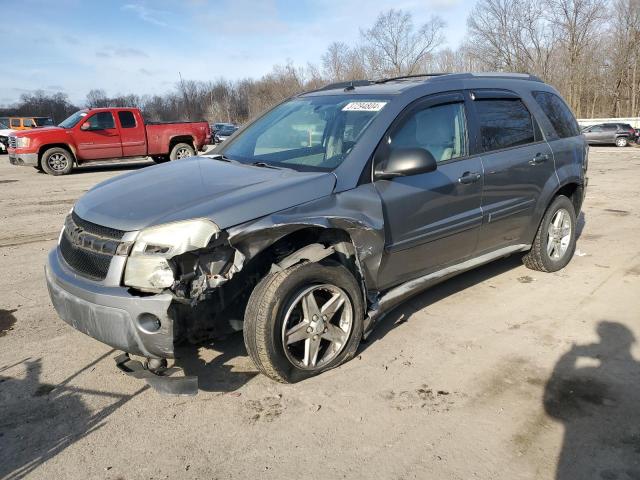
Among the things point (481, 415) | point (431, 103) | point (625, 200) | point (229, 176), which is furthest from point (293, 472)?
point (625, 200)

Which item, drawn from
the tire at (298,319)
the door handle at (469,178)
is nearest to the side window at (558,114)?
the door handle at (469,178)

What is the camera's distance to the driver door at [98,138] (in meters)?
14.9

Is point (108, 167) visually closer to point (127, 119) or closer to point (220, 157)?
point (127, 119)

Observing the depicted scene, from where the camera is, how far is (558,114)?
5.14 metres

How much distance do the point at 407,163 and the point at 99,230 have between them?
75.0 inches

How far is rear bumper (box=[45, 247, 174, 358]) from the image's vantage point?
8.88 feet

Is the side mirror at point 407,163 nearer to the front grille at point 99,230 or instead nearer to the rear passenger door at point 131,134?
the front grille at point 99,230

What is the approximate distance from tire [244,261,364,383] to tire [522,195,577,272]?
2.49 meters

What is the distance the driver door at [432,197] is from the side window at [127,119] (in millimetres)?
13622

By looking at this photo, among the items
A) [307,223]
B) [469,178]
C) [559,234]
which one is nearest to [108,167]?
→ [559,234]

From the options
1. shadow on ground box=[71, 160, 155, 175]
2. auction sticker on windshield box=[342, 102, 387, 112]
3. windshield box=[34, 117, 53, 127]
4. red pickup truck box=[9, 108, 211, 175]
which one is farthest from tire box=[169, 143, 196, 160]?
windshield box=[34, 117, 53, 127]

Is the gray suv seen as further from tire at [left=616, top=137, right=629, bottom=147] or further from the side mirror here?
tire at [left=616, top=137, right=629, bottom=147]

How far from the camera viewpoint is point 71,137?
1477 centimetres

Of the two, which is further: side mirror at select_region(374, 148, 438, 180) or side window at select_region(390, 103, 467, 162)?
side window at select_region(390, 103, 467, 162)
